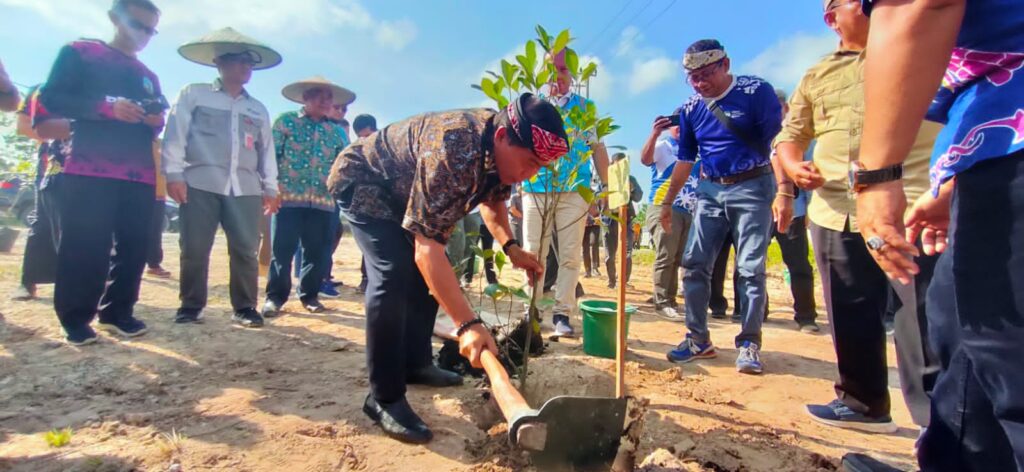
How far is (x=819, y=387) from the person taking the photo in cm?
274

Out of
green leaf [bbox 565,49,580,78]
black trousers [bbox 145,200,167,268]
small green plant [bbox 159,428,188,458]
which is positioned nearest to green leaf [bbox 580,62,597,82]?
green leaf [bbox 565,49,580,78]

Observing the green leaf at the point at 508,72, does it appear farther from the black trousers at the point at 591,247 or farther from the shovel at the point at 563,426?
the black trousers at the point at 591,247

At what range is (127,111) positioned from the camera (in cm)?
301

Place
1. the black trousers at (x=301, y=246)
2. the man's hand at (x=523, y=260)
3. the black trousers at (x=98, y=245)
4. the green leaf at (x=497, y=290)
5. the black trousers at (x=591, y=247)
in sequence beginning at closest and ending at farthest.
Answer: the green leaf at (x=497, y=290) < the man's hand at (x=523, y=260) < the black trousers at (x=98, y=245) < the black trousers at (x=301, y=246) < the black trousers at (x=591, y=247)

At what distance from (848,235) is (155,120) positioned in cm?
401

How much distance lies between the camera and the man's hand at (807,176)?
6.96 ft

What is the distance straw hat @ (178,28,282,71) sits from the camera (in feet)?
12.0

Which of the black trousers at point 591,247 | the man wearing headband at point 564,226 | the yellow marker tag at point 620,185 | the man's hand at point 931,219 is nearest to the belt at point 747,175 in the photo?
the man wearing headband at point 564,226

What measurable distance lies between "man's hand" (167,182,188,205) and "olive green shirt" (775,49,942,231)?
3823mm

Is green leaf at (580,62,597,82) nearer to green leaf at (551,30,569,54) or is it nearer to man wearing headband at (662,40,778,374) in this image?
green leaf at (551,30,569,54)

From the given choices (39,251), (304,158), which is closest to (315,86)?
(304,158)

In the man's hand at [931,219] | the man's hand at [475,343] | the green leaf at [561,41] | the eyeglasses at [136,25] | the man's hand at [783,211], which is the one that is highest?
the eyeglasses at [136,25]

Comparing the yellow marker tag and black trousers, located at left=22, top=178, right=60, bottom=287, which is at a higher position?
the yellow marker tag

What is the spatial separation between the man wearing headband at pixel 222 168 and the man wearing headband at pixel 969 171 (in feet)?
12.7
